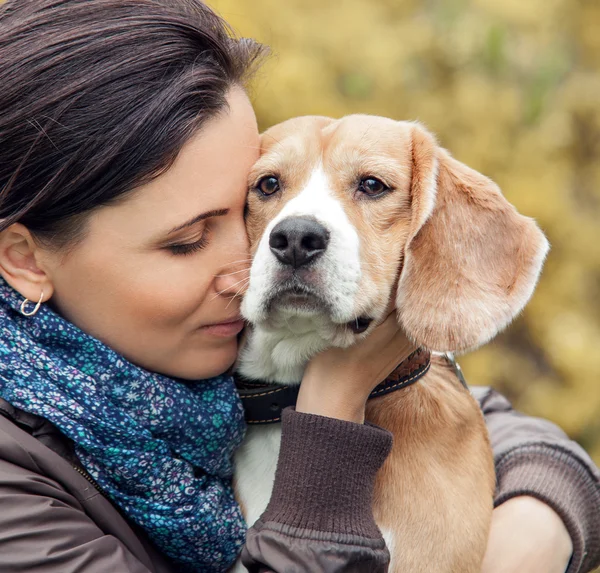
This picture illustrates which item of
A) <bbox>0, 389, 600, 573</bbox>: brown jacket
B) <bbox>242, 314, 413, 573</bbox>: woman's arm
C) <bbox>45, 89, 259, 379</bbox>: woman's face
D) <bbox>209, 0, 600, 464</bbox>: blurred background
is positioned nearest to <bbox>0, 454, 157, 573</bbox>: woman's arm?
<bbox>0, 389, 600, 573</bbox>: brown jacket

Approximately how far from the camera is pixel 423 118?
15.2 feet

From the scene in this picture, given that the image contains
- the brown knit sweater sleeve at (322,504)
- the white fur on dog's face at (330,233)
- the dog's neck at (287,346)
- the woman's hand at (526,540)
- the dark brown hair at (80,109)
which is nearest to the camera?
the brown knit sweater sleeve at (322,504)

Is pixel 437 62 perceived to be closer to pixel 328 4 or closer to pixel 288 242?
pixel 328 4

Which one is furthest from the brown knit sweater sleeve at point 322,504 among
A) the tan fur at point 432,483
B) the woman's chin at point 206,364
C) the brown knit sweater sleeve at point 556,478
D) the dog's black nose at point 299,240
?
the brown knit sweater sleeve at point 556,478

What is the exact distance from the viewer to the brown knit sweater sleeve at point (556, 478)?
2.33m

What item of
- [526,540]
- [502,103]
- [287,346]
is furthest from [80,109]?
[502,103]

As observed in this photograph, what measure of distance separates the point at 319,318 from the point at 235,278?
258 millimetres

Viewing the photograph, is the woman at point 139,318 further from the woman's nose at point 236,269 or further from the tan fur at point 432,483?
the tan fur at point 432,483

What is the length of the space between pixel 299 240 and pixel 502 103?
3.01m

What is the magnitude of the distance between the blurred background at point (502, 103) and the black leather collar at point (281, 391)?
88.7 inches

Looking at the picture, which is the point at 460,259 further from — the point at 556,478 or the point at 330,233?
the point at 556,478

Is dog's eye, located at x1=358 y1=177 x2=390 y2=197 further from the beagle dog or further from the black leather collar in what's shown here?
the black leather collar

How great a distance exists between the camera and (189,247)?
2029 mm

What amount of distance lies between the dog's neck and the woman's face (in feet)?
0.46
